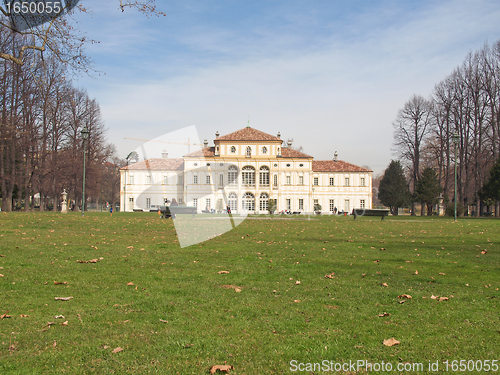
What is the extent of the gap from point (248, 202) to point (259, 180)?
13.7ft

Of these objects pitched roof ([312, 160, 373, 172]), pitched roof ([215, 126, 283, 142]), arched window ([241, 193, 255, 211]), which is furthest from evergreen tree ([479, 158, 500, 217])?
arched window ([241, 193, 255, 211])

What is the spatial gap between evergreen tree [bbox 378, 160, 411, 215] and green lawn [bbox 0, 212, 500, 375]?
174 feet

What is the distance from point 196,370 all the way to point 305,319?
161 centimetres

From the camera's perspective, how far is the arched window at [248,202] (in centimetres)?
6832

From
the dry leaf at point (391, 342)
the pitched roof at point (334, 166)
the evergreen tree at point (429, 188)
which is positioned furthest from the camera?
the pitched roof at point (334, 166)

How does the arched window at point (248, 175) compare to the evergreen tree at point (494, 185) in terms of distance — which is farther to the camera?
the arched window at point (248, 175)

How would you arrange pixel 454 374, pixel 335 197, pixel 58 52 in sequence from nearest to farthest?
1. pixel 454 374
2. pixel 58 52
3. pixel 335 197

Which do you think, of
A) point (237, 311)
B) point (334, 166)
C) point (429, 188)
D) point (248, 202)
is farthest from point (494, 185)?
point (237, 311)

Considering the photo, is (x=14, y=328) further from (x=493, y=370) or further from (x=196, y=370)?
(x=493, y=370)

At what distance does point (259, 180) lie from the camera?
69.1 metres

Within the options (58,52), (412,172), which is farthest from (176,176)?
(58,52)

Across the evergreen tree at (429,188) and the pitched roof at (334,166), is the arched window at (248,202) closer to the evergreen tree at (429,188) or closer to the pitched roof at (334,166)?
the pitched roof at (334,166)

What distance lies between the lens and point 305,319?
4.37m

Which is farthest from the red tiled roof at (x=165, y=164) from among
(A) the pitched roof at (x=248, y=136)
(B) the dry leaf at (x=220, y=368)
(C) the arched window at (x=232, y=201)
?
(B) the dry leaf at (x=220, y=368)
